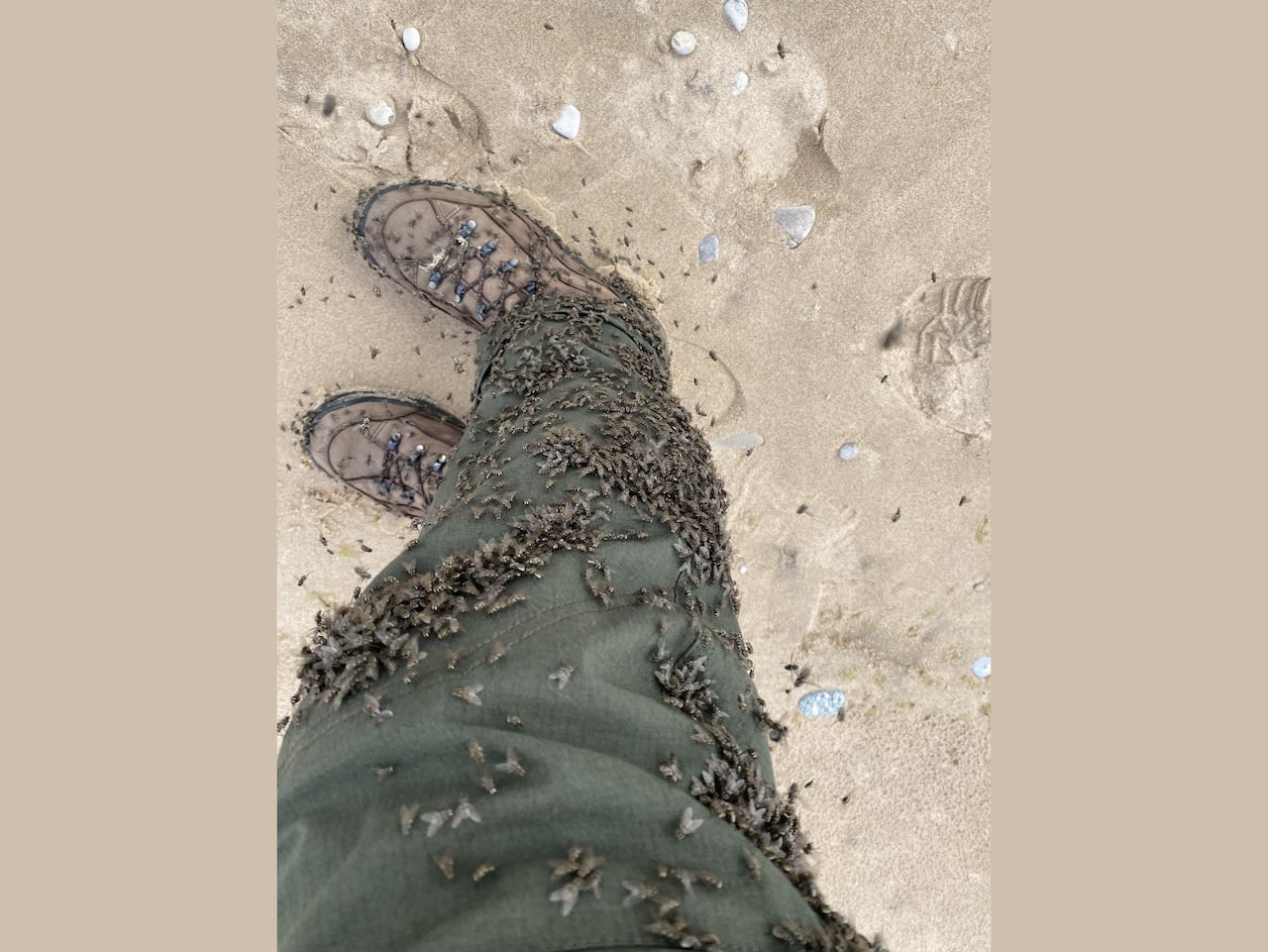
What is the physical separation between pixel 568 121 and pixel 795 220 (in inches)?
33.4

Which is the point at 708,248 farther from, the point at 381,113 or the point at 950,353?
the point at 381,113

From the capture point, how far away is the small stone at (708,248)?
114 inches

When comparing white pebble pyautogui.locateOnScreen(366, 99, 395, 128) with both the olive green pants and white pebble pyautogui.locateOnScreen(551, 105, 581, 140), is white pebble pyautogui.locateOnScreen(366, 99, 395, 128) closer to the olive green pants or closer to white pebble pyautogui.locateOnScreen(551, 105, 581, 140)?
white pebble pyautogui.locateOnScreen(551, 105, 581, 140)

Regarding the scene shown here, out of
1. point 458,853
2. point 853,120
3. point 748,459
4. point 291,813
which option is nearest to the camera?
point 458,853

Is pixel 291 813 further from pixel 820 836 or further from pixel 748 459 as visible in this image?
pixel 820 836

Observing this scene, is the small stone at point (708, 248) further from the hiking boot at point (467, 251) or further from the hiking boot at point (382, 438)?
the hiking boot at point (382, 438)

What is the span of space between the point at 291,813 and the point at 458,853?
12.5 inches

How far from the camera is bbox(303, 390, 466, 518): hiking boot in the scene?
296 centimetres

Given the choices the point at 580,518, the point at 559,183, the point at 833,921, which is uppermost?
the point at 559,183

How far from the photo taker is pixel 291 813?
4.35ft

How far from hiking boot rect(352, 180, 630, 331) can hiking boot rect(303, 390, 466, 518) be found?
1.36ft

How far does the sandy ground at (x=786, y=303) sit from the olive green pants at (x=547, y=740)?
107 centimetres

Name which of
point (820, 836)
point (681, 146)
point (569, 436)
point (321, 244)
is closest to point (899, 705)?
point (820, 836)

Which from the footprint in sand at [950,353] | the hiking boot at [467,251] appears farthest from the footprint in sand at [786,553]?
the hiking boot at [467,251]
